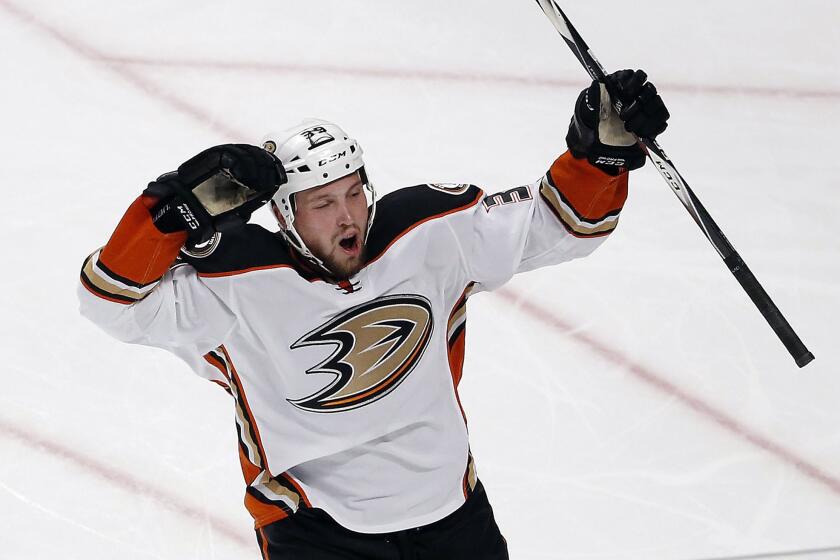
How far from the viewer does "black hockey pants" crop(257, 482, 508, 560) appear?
7.70 ft

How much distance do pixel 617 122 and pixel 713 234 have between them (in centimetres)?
28

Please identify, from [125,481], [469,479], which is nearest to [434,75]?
[125,481]

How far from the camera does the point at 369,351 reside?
2258 millimetres

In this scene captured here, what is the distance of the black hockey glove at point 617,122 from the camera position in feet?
6.77

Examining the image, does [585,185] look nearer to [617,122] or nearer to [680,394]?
[617,122]

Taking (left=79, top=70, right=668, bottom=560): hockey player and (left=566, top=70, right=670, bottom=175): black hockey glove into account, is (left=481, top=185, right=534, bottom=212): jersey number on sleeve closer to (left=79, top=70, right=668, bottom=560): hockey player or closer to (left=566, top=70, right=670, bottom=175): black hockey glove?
(left=79, top=70, right=668, bottom=560): hockey player

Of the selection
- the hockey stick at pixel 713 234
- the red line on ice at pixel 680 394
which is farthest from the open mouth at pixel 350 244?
the red line on ice at pixel 680 394

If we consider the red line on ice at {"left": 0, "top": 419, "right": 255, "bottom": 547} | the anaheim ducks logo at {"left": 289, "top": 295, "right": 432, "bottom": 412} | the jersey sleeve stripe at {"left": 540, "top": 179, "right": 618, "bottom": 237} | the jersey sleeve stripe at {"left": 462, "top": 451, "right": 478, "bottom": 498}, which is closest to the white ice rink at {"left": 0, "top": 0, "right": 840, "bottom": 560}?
the red line on ice at {"left": 0, "top": 419, "right": 255, "bottom": 547}

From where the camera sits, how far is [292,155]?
220 cm

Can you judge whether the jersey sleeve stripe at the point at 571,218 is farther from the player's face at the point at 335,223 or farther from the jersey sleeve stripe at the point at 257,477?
the jersey sleeve stripe at the point at 257,477

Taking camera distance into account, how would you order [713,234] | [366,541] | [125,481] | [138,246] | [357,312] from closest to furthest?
1. [138,246]
2. [713,234]
3. [357,312]
4. [366,541]
5. [125,481]

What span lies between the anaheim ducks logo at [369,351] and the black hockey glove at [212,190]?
352 millimetres

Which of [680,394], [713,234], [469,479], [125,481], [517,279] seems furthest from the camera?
[517,279]

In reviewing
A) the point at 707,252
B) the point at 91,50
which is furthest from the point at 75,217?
the point at 707,252
